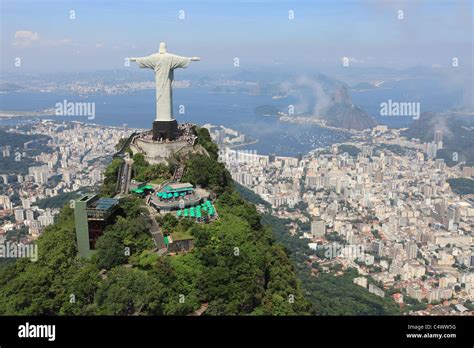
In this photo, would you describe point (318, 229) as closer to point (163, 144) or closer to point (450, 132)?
point (163, 144)

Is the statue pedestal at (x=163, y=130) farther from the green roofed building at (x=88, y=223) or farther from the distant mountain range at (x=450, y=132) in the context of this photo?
the distant mountain range at (x=450, y=132)

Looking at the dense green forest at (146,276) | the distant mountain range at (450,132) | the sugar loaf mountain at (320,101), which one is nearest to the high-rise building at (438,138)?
the distant mountain range at (450,132)

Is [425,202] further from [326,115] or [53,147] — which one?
[326,115]

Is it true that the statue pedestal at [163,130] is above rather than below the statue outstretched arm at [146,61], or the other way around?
below

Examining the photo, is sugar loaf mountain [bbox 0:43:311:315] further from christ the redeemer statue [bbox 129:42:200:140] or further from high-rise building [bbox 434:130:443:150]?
high-rise building [bbox 434:130:443:150]

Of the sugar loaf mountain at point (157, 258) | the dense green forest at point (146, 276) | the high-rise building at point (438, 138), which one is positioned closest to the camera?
the dense green forest at point (146, 276)

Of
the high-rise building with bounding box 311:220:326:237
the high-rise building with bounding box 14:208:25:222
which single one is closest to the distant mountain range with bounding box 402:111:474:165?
the high-rise building with bounding box 311:220:326:237

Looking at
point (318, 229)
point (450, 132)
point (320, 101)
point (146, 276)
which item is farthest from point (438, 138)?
point (146, 276)
